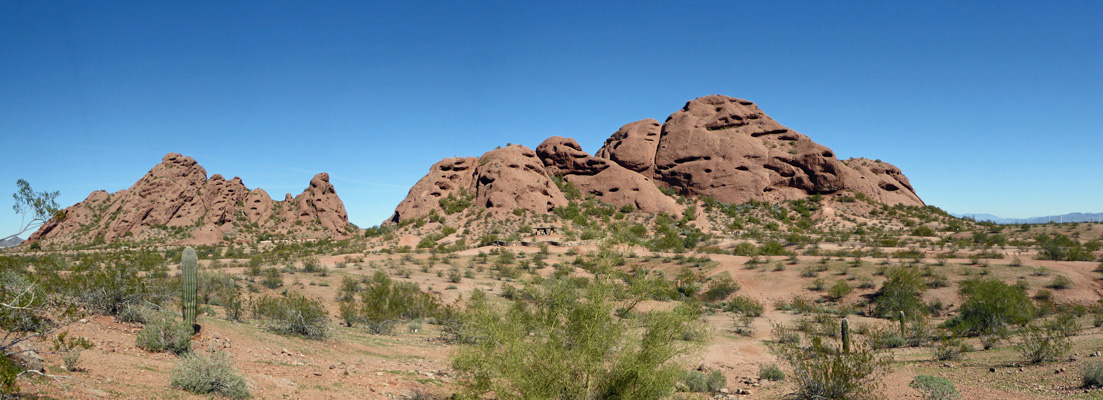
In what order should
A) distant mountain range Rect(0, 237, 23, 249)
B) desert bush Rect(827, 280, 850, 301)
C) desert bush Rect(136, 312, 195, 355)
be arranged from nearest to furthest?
1. distant mountain range Rect(0, 237, 23, 249)
2. desert bush Rect(136, 312, 195, 355)
3. desert bush Rect(827, 280, 850, 301)

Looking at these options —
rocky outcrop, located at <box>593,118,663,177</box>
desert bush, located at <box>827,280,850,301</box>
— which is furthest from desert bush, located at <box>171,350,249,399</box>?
rocky outcrop, located at <box>593,118,663,177</box>

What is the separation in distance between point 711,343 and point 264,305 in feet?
46.9

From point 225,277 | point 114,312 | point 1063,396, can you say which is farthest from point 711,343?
point 225,277

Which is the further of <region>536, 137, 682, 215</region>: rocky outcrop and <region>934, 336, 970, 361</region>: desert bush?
<region>536, 137, 682, 215</region>: rocky outcrop

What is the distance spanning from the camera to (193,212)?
58.0 meters

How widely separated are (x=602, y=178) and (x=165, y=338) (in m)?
56.1

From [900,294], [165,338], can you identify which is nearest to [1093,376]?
[900,294]

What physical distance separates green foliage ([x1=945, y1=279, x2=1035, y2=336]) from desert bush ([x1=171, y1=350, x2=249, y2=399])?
1798cm

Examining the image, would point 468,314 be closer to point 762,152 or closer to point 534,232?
point 534,232

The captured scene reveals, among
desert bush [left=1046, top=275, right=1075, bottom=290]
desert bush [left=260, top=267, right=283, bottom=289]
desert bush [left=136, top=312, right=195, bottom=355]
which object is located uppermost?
desert bush [left=260, top=267, right=283, bottom=289]

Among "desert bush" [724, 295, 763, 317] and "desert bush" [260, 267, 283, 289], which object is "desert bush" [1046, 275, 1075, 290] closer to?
"desert bush" [724, 295, 763, 317]

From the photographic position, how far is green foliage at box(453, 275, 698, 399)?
268 inches

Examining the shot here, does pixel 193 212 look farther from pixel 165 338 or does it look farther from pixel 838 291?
pixel 838 291

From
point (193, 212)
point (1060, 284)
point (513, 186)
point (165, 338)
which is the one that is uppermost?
point (513, 186)
